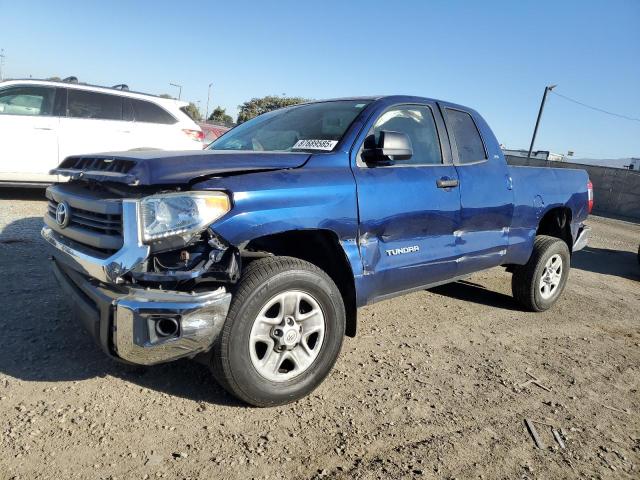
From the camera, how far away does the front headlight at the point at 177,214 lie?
7.59ft

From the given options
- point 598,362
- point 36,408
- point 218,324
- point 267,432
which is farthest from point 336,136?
point 598,362

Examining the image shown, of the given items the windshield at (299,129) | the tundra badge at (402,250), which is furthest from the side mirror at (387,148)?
the tundra badge at (402,250)

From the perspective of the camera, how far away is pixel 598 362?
12.6 feet

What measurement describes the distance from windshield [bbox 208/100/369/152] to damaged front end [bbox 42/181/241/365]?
3.52ft

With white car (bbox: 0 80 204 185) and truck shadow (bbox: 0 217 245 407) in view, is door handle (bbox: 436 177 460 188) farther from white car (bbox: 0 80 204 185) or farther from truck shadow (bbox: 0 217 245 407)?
white car (bbox: 0 80 204 185)

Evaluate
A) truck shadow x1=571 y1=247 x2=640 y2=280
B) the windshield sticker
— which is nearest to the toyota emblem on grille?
the windshield sticker

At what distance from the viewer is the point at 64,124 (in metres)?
7.55

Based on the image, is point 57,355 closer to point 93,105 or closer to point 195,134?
point 93,105

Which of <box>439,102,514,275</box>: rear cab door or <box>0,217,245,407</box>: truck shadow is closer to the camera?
<box>0,217,245,407</box>: truck shadow

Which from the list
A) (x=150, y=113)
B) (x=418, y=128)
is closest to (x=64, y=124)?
(x=150, y=113)

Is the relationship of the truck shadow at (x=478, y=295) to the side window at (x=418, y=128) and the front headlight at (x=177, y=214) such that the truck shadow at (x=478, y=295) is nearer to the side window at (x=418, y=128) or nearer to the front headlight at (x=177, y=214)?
the side window at (x=418, y=128)

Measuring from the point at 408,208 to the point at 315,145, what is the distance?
0.75 meters

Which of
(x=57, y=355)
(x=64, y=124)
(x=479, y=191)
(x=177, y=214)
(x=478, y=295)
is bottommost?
(x=478, y=295)

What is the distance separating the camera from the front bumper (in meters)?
2.24
